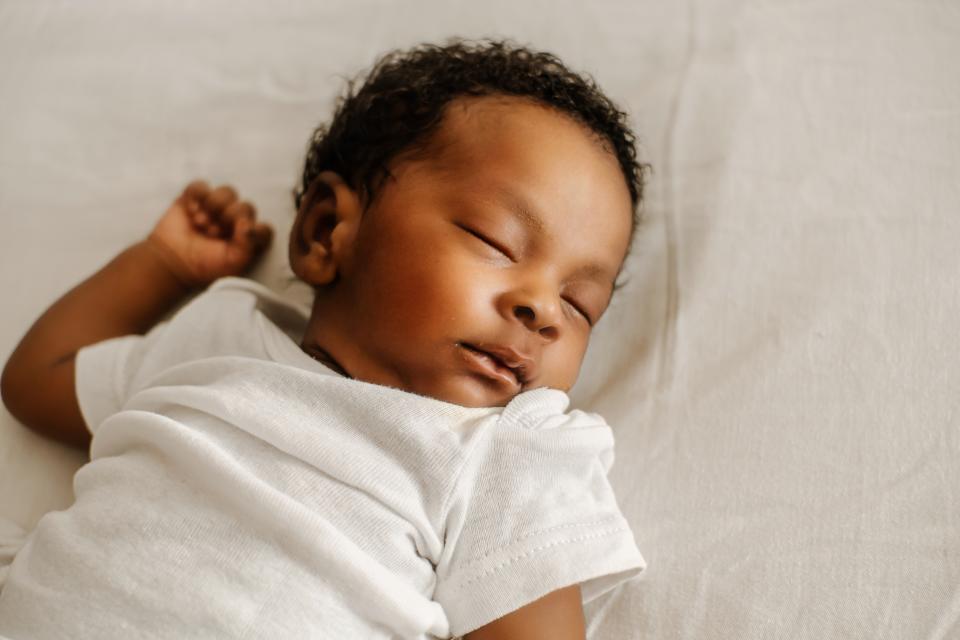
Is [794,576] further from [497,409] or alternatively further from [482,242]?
[482,242]

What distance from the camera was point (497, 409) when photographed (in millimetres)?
962

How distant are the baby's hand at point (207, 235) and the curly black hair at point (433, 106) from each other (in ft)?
0.29

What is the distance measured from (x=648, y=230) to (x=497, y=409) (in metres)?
0.39

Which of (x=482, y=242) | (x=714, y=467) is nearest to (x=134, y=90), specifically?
(x=482, y=242)

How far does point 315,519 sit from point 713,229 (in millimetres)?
640

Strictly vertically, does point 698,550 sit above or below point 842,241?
below

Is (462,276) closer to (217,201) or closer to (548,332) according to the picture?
(548,332)

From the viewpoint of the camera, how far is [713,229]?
117cm

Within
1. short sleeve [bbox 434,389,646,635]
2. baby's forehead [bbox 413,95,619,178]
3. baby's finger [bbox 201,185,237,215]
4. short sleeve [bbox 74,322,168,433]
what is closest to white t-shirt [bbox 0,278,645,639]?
short sleeve [bbox 434,389,646,635]

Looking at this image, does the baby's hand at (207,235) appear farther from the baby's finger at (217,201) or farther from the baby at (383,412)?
the baby at (383,412)

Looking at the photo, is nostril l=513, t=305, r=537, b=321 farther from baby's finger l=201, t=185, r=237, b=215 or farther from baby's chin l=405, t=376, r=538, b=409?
baby's finger l=201, t=185, r=237, b=215

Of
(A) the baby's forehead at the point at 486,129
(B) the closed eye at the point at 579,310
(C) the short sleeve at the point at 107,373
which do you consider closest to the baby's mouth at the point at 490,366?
(B) the closed eye at the point at 579,310

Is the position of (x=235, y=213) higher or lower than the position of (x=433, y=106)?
lower

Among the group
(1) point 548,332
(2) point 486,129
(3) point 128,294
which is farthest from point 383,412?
(3) point 128,294
